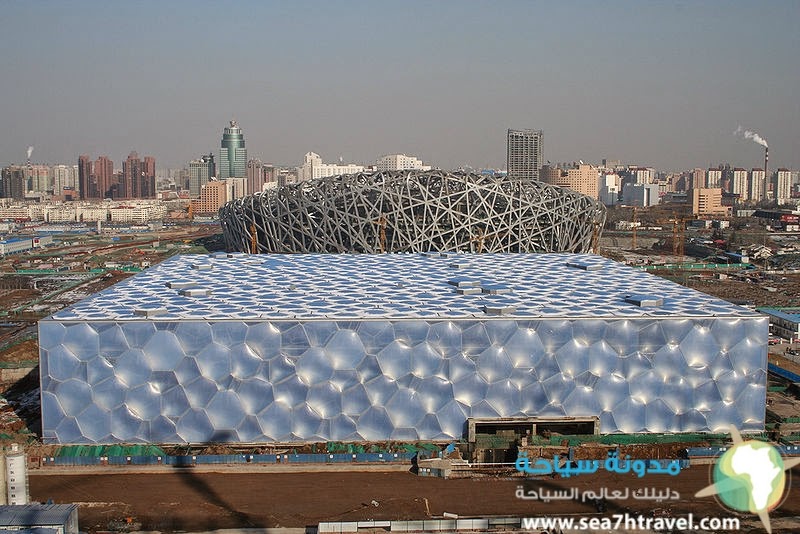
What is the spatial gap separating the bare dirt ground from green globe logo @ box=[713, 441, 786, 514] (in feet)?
1.28

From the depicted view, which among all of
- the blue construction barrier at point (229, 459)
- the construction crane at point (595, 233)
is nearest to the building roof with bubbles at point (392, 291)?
the blue construction barrier at point (229, 459)

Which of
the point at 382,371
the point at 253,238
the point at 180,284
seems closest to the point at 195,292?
the point at 180,284

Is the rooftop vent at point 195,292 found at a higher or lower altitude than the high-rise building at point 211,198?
lower

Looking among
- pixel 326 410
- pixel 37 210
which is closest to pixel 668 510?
pixel 326 410

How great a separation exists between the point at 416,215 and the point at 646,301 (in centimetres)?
3093

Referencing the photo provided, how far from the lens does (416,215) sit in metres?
60.2

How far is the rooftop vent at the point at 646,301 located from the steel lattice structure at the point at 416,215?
91.6 ft

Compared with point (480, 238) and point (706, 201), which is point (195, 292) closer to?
point (480, 238)

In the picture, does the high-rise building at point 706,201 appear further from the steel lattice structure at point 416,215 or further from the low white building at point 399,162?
the steel lattice structure at point 416,215

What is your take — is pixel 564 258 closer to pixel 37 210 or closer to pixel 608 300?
pixel 608 300

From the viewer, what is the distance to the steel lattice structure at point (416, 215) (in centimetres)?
5959

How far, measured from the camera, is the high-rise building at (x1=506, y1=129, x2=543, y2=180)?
186 meters

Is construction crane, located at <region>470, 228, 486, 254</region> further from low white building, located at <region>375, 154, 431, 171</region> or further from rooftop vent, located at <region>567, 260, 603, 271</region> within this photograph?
low white building, located at <region>375, 154, 431, 171</region>

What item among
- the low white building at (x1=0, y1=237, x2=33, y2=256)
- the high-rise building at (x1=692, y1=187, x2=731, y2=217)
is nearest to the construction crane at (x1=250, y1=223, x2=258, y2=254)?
the low white building at (x1=0, y1=237, x2=33, y2=256)
